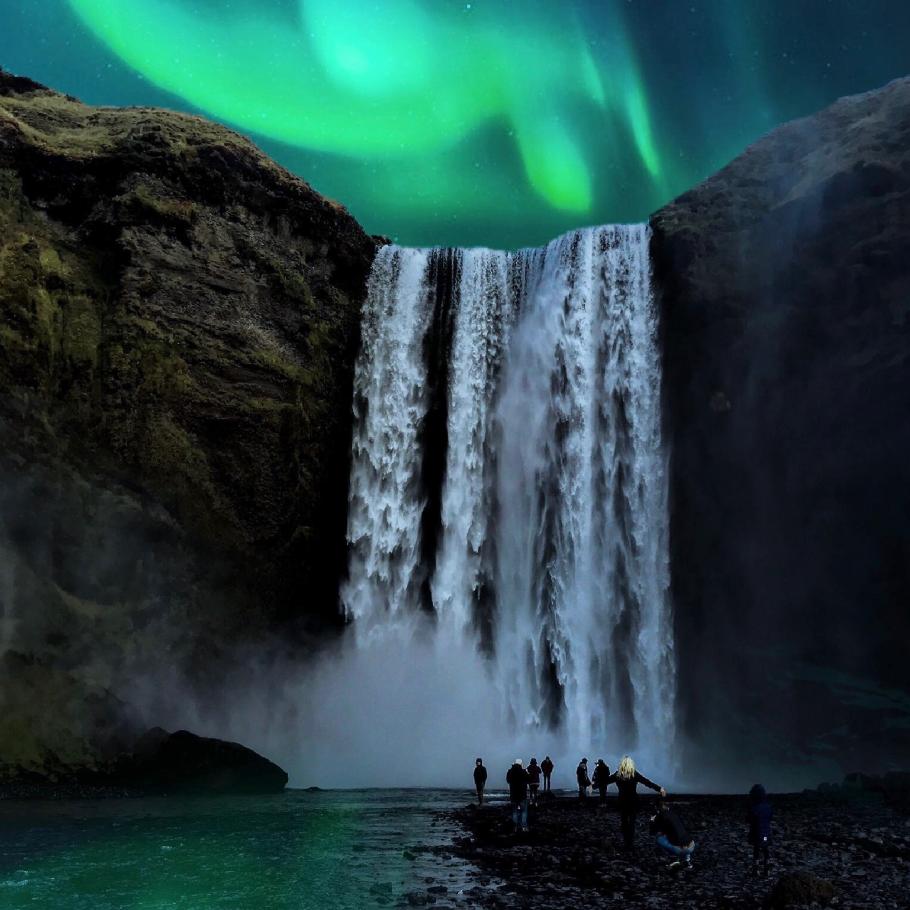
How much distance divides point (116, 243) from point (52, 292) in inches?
127

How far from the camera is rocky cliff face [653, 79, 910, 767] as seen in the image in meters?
30.1

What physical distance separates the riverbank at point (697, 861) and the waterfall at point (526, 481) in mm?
11249

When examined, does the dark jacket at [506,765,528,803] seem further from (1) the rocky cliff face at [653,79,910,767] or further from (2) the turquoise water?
(1) the rocky cliff face at [653,79,910,767]

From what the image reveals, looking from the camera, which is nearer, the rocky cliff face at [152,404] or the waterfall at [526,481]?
the rocky cliff face at [152,404]

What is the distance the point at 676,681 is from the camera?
32.8 m

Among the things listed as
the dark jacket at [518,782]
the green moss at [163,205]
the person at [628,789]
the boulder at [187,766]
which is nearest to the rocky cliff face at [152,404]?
the green moss at [163,205]

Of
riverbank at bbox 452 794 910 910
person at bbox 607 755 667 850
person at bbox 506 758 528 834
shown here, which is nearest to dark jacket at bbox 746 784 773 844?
riverbank at bbox 452 794 910 910

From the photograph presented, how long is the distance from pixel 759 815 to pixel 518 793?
5.50 meters

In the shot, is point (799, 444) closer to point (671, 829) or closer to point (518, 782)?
point (518, 782)

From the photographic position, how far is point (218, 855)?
50.5ft

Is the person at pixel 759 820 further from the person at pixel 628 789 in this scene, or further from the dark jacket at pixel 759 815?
the person at pixel 628 789

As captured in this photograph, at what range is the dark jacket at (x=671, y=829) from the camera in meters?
12.4

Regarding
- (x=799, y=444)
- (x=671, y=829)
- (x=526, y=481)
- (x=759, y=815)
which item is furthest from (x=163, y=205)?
(x=759, y=815)

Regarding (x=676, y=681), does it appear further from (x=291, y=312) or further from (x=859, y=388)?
(x=291, y=312)
